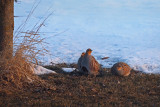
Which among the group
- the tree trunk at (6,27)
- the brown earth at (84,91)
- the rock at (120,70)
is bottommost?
the brown earth at (84,91)

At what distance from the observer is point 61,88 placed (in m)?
5.16

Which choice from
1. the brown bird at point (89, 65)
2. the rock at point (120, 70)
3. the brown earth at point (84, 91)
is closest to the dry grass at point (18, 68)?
the brown earth at point (84, 91)

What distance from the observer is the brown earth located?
14.3ft

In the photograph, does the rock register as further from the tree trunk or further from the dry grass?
the tree trunk

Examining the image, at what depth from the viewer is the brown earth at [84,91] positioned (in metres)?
4.36

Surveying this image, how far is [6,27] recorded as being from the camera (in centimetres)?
540

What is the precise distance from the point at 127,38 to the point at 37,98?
9.42 metres

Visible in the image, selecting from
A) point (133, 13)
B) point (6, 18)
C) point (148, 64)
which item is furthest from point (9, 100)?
point (133, 13)

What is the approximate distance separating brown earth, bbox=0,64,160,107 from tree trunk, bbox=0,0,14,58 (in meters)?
0.76

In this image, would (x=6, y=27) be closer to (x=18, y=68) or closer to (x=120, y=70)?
(x=18, y=68)

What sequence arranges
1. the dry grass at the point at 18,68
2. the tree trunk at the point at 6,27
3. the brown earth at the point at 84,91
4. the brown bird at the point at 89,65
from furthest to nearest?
the brown bird at the point at 89,65 < the tree trunk at the point at 6,27 < the dry grass at the point at 18,68 < the brown earth at the point at 84,91

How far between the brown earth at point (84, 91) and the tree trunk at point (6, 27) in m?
0.76

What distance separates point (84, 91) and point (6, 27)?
6.96 ft

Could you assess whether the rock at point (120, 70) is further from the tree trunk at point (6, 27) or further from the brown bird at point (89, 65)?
the tree trunk at point (6, 27)
